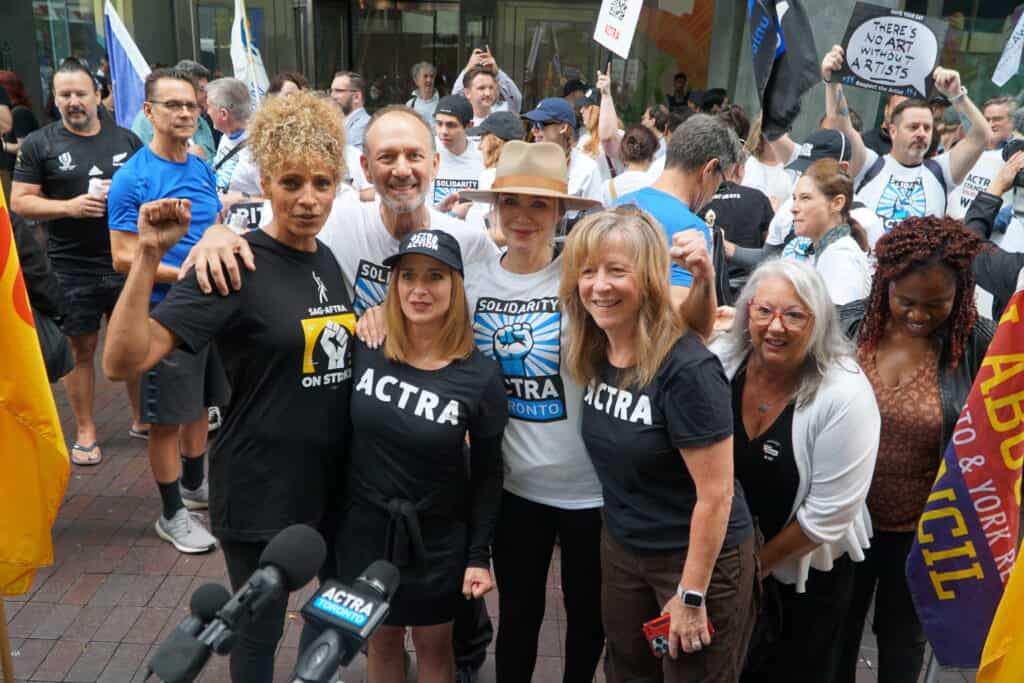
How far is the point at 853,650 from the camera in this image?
3.35 metres

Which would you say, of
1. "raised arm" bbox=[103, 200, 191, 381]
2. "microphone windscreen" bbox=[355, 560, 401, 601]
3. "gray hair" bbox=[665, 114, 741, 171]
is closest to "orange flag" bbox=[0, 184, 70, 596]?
"raised arm" bbox=[103, 200, 191, 381]

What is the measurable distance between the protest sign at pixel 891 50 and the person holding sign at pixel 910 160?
3.4 inches

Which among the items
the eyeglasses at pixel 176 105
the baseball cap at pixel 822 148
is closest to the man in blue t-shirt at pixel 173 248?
the eyeglasses at pixel 176 105

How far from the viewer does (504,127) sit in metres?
6.35

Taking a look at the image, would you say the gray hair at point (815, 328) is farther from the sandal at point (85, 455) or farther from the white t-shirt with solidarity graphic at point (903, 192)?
the sandal at point (85, 455)

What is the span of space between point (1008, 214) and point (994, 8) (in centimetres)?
934

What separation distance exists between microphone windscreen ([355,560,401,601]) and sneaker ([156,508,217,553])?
3.32 meters

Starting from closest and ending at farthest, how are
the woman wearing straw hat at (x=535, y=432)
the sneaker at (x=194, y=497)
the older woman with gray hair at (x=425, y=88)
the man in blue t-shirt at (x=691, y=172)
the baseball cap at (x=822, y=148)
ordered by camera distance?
1. the woman wearing straw hat at (x=535, y=432)
2. the man in blue t-shirt at (x=691, y=172)
3. the sneaker at (x=194, y=497)
4. the baseball cap at (x=822, y=148)
5. the older woman with gray hair at (x=425, y=88)

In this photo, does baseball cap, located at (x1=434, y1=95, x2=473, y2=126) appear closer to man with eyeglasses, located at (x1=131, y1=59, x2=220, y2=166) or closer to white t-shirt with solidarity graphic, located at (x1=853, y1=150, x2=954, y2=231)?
man with eyeglasses, located at (x1=131, y1=59, x2=220, y2=166)

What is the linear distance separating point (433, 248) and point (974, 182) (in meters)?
4.96

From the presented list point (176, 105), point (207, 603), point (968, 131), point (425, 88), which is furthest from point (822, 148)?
point (425, 88)

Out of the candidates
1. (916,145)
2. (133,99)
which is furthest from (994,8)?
(133,99)

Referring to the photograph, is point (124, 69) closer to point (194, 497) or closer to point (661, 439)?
point (194, 497)

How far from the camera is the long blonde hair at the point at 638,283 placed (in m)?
Answer: 2.63
